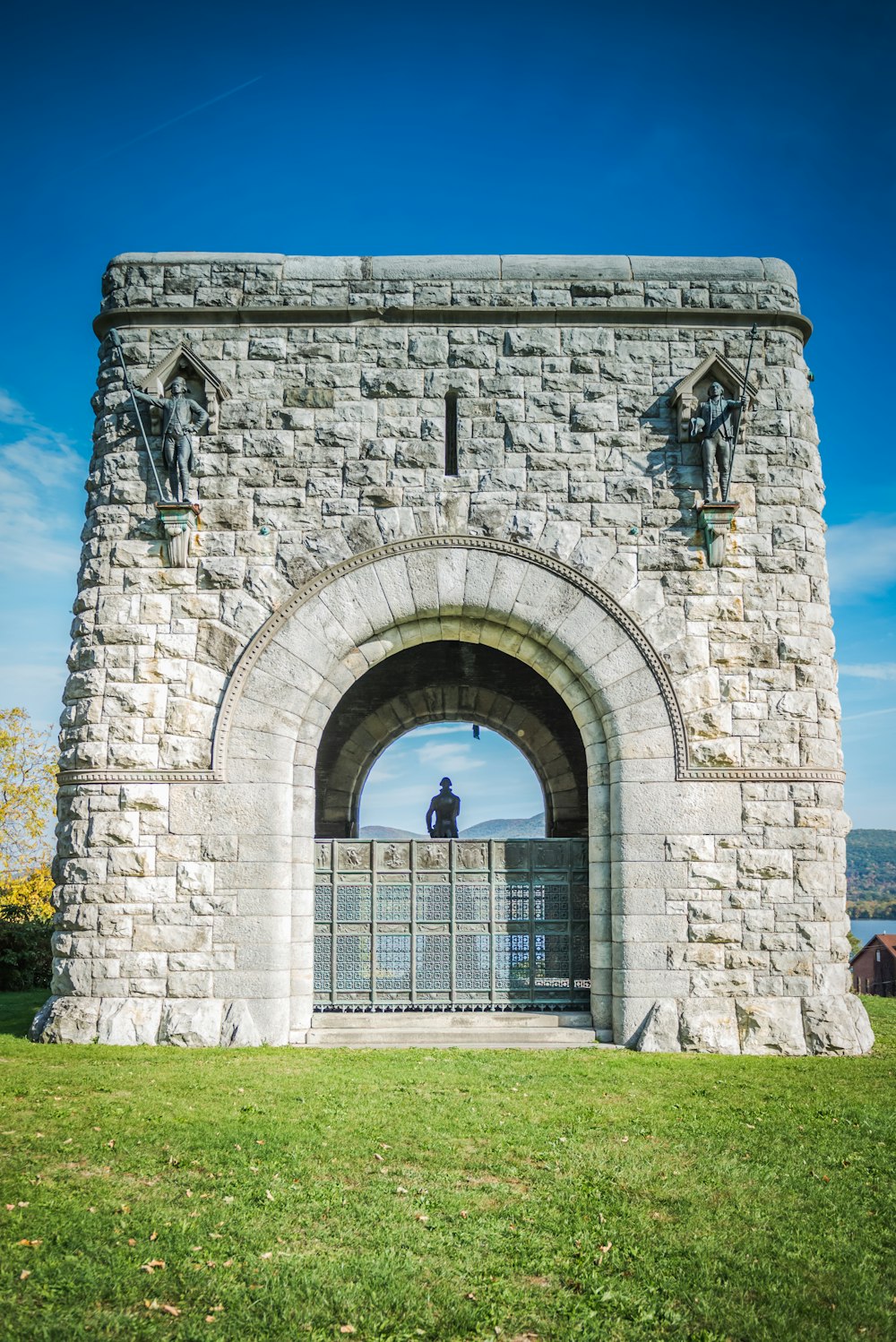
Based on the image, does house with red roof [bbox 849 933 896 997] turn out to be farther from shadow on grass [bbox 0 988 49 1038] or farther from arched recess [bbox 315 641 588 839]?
shadow on grass [bbox 0 988 49 1038]

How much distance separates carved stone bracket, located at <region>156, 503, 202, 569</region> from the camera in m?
9.34

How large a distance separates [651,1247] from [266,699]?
5973mm

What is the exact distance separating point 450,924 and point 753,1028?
117 inches

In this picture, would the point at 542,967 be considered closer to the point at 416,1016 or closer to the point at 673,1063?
the point at 416,1016

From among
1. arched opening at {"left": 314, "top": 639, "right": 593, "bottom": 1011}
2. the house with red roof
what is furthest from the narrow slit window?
the house with red roof

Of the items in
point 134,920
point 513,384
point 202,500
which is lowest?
point 134,920

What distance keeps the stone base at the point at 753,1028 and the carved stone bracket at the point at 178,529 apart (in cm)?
604

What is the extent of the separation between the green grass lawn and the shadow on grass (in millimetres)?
1877

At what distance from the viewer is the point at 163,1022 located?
8688 mm

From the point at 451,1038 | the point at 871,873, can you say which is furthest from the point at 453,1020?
the point at 871,873

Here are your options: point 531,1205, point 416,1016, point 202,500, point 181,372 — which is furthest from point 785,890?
point 181,372

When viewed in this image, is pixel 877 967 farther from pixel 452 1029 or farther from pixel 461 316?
pixel 461 316

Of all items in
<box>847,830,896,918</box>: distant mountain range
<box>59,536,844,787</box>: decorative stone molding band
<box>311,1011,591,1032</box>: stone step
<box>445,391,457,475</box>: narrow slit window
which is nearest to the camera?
<box>59,536,844,787</box>: decorative stone molding band

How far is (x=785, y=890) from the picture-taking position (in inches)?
355
